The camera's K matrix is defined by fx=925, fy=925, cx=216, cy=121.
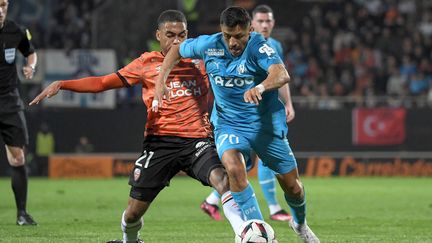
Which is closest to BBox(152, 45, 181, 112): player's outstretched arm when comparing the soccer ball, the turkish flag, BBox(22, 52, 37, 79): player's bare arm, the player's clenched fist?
the player's clenched fist

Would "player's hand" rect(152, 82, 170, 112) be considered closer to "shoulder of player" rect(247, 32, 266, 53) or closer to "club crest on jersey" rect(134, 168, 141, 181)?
"club crest on jersey" rect(134, 168, 141, 181)

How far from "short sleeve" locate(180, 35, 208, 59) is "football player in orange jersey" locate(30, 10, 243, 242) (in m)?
0.48

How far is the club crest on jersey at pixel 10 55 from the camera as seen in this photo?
10.5 meters

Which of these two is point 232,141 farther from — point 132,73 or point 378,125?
point 378,125

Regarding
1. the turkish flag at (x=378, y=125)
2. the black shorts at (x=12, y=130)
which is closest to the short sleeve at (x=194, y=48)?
the black shorts at (x=12, y=130)

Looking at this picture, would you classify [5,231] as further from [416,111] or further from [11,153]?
[416,111]

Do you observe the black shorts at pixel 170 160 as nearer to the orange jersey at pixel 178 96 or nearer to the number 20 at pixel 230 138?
the orange jersey at pixel 178 96

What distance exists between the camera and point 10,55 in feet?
34.7

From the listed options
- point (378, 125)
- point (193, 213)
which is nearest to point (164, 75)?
point (193, 213)

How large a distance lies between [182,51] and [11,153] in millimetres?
3530

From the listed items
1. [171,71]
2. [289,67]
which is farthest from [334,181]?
[171,71]

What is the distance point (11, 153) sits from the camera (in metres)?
10.5

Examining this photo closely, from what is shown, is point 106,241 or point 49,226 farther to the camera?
point 49,226

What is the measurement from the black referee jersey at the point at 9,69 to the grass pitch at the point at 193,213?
1.36 meters
